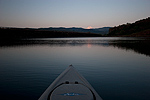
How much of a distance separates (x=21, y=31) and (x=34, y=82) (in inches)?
6901

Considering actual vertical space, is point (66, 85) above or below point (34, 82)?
above

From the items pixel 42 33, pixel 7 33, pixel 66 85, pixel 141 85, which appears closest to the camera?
pixel 66 85

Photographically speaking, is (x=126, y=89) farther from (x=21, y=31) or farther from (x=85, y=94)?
(x=21, y=31)

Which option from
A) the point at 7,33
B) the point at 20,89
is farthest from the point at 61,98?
the point at 7,33

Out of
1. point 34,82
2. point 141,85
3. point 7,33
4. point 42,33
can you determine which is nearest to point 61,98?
point 34,82

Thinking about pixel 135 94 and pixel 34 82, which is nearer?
pixel 135 94

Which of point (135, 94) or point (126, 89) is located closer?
point (135, 94)

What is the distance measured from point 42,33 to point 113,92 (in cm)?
19849

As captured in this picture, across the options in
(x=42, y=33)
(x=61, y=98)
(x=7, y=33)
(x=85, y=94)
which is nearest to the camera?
(x=61, y=98)

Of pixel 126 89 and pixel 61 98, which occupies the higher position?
pixel 61 98

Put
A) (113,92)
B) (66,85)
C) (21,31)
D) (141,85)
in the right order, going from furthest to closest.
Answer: (21,31)
(141,85)
(113,92)
(66,85)

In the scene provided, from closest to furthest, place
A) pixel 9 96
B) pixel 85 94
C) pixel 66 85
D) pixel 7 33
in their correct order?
pixel 85 94 → pixel 66 85 → pixel 9 96 → pixel 7 33

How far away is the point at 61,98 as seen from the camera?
4.63 metres

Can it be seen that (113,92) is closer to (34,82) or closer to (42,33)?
(34,82)
